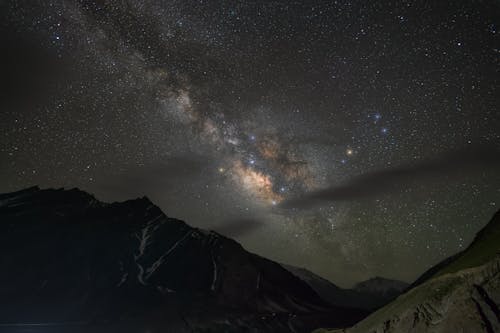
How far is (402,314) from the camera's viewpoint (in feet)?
265

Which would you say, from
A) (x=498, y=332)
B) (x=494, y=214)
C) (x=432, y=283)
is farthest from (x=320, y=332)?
(x=494, y=214)

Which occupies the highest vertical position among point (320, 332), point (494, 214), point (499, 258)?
point (494, 214)

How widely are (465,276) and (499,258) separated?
644 centimetres

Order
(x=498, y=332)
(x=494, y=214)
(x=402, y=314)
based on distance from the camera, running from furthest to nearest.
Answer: (x=494, y=214) < (x=402, y=314) < (x=498, y=332)

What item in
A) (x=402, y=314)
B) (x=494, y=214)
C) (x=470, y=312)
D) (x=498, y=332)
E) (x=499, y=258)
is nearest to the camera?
(x=498, y=332)

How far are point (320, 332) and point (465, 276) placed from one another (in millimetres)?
59343

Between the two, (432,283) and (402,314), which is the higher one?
(432,283)

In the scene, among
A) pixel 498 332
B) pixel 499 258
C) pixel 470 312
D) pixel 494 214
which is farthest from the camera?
pixel 494 214

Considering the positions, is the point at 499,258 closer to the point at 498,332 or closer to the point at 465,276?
the point at 465,276

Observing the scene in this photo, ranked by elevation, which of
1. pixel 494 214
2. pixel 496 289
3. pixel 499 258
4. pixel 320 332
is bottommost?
pixel 320 332

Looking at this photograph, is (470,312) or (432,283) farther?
(432,283)

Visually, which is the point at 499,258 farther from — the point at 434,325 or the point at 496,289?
the point at 434,325

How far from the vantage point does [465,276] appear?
74.2 meters

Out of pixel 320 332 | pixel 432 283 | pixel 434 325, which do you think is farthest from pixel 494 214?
pixel 434 325
